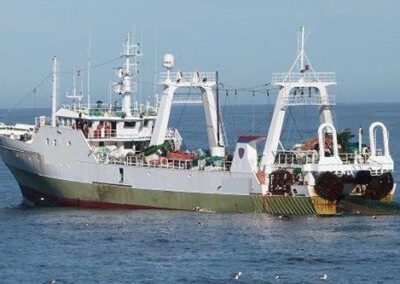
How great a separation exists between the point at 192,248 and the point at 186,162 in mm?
11855

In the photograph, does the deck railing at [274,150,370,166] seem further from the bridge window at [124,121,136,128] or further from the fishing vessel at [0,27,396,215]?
the bridge window at [124,121,136,128]

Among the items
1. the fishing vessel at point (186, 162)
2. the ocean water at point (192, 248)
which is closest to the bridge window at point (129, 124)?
the fishing vessel at point (186, 162)

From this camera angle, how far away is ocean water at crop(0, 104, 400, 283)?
143ft

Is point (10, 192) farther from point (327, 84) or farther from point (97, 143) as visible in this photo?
point (327, 84)

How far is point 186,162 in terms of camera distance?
60281mm

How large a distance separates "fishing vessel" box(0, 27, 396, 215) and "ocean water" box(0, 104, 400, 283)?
3.87ft

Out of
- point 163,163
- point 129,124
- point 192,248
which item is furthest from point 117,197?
point 192,248

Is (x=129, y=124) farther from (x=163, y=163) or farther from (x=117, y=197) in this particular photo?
(x=163, y=163)

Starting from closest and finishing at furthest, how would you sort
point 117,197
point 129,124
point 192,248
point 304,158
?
point 192,248, point 304,158, point 117,197, point 129,124

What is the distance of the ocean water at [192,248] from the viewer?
43438 millimetres

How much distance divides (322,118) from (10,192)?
2650cm

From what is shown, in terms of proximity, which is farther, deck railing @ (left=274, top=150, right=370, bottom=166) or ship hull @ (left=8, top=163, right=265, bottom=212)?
ship hull @ (left=8, top=163, right=265, bottom=212)

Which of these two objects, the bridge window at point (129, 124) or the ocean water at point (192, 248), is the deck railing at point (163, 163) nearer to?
the ocean water at point (192, 248)

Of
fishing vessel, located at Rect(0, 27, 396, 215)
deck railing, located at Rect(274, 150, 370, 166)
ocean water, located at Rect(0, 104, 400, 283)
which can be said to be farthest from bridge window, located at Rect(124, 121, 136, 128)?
deck railing, located at Rect(274, 150, 370, 166)
